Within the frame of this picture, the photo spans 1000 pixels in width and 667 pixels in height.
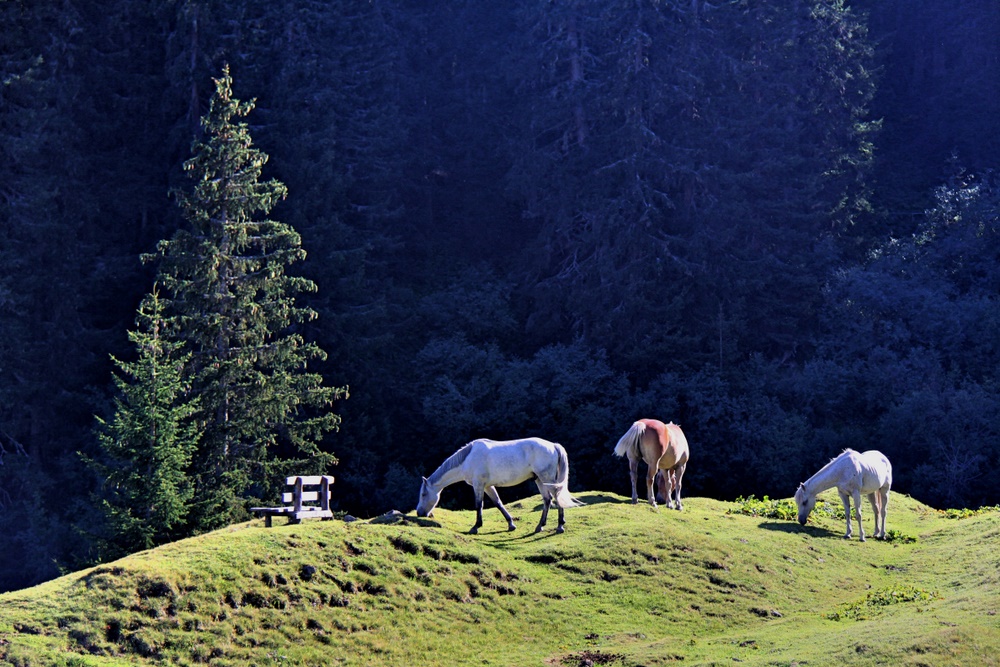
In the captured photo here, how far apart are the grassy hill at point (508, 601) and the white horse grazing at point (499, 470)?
2.15ft

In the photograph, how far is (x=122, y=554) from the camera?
78.9ft

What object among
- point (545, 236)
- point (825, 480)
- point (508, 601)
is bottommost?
point (508, 601)

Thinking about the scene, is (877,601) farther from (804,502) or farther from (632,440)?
(632,440)

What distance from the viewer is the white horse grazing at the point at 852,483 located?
25.0 meters

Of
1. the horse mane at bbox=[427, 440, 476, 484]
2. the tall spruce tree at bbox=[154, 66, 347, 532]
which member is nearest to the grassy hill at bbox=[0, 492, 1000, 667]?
the horse mane at bbox=[427, 440, 476, 484]

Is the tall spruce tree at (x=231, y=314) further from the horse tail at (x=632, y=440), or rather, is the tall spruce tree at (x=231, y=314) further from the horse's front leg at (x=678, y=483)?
the horse's front leg at (x=678, y=483)

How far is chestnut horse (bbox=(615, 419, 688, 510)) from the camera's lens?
82.2 ft

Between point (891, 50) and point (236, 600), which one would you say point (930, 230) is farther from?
point (236, 600)

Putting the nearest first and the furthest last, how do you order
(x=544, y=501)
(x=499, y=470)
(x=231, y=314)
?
(x=499, y=470)
(x=544, y=501)
(x=231, y=314)

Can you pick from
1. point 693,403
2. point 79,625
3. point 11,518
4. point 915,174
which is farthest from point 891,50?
point 79,625

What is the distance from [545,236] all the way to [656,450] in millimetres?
27974

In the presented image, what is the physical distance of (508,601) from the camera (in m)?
18.9

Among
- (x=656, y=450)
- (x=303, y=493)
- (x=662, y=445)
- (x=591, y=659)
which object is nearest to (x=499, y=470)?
(x=303, y=493)

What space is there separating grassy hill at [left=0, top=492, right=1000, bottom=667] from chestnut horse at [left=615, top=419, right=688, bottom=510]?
80.6 inches
